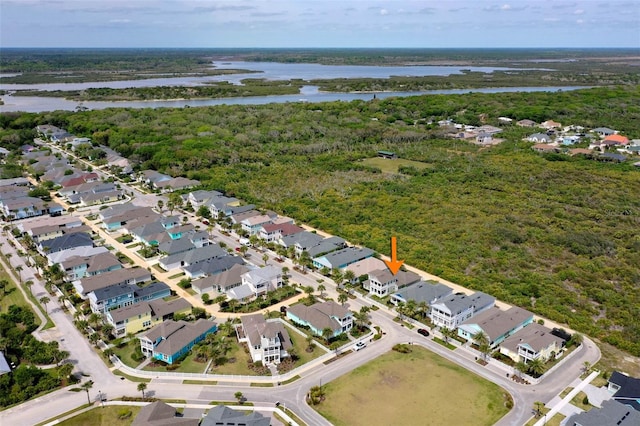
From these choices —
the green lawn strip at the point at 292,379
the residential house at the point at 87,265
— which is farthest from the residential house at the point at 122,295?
the green lawn strip at the point at 292,379

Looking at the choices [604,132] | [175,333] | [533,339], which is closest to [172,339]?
[175,333]

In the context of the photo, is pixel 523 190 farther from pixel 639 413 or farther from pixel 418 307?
pixel 639 413

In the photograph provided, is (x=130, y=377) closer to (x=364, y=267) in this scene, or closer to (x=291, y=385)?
(x=291, y=385)

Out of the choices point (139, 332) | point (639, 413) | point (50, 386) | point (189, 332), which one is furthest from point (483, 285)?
point (50, 386)

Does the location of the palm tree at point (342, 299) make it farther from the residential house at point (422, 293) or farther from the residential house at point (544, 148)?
the residential house at point (544, 148)

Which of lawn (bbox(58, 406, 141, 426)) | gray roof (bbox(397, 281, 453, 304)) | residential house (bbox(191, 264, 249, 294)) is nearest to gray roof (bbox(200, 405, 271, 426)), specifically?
lawn (bbox(58, 406, 141, 426))
